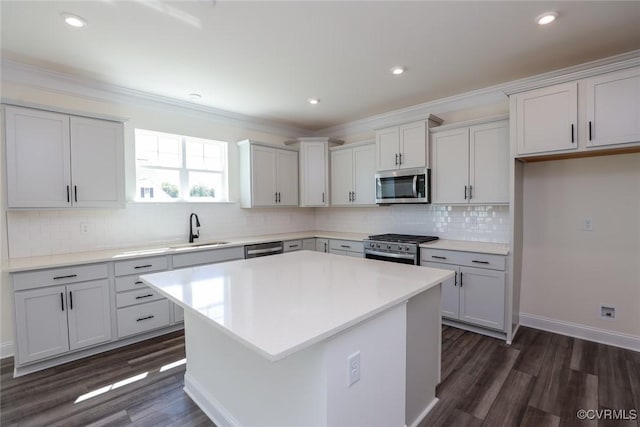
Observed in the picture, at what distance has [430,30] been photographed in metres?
2.27

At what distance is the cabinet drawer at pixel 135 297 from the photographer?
2.92 metres

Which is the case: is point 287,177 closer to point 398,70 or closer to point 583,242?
point 398,70

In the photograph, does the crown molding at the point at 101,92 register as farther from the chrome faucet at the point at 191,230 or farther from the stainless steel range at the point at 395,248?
the stainless steel range at the point at 395,248

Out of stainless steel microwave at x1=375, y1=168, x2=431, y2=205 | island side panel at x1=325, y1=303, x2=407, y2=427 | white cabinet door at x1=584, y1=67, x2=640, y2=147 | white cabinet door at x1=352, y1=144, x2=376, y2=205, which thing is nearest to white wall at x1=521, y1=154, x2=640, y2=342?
white cabinet door at x1=584, y1=67, x2=640, y2=147

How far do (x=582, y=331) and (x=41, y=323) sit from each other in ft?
16.4

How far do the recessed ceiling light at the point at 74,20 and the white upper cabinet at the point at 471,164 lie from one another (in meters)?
3.48

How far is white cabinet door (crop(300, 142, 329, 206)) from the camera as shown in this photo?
16.0 ft

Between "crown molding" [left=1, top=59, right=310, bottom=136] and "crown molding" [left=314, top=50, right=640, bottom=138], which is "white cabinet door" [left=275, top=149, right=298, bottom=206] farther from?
"crown molding" [left=314, top=50, right=640, bottom=138]

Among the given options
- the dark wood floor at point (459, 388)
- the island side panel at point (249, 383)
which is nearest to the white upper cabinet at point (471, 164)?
the dark wood floor at point (459, 388)

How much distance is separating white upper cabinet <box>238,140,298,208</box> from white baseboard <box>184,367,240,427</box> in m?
2.56

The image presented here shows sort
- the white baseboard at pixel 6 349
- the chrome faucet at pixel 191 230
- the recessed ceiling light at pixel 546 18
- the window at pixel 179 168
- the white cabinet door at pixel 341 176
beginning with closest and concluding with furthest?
the recessed ceiling light at pixel 546 18, the white baseboard at pixel 6 349, the window at pixel 179 168, the chrome faucet at pixel 191 230, the white cabinet door at pixel 341 176

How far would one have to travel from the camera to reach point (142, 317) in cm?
305

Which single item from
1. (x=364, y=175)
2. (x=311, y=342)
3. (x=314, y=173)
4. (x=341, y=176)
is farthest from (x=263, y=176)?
(x=311, y=342)

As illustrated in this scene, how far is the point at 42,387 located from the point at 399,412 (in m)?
2.69
